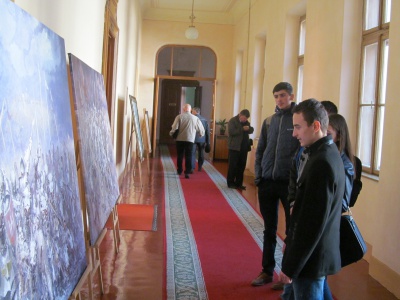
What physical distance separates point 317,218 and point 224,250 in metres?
3.10

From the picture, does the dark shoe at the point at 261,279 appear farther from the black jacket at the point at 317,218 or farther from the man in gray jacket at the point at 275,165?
the black jacket at the point at 317,218

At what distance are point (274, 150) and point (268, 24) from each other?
789 centimetres

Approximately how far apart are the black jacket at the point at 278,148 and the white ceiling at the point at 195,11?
37.4 feet

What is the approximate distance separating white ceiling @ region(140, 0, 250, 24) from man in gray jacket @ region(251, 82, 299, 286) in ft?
37.5

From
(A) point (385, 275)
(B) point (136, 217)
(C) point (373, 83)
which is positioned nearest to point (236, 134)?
(B) point (136, 217)

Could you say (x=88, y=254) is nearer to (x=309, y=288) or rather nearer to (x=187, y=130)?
(x=309, y=288)

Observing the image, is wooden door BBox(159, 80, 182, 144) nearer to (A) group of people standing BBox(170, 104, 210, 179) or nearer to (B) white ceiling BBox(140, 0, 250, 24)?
(B) white ceiling BBox(140, 0, 250, 24)

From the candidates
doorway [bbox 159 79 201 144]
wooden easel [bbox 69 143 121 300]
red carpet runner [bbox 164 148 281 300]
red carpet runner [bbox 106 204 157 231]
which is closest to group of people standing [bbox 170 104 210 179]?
red carpet runner [bbox 164 148 281 300]

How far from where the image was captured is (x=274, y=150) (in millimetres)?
4137

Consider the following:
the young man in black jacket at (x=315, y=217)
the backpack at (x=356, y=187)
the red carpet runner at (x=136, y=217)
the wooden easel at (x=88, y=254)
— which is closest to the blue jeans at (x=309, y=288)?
the young man in black jacket at (x=315, y=217)

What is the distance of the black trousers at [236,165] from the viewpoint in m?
9.87

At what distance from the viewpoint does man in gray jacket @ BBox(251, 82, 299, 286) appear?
13.1ft

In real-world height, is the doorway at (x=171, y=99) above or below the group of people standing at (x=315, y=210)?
above

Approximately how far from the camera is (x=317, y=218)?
2.38 m
